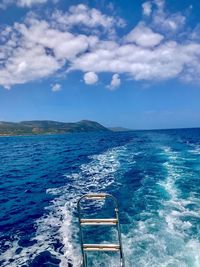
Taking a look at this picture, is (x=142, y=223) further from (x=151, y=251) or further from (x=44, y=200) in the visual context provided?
(x=44, y=200)

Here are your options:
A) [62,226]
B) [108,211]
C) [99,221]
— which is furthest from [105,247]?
[108,211]

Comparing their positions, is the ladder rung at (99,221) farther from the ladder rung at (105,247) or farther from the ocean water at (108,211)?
the ocean water at (108,211)

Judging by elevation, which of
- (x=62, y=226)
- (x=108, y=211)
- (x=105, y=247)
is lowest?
(x=62, y=226)

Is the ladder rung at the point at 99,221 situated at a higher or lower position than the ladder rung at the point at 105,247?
higher

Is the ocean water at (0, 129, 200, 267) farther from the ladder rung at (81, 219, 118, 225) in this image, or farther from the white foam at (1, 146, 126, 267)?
the ladder rung at (81, 219, 118, 225)

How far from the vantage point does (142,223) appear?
48.1ft

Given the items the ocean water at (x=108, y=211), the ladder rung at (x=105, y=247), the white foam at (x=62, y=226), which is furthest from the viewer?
the white foam at (x=62, y=226)

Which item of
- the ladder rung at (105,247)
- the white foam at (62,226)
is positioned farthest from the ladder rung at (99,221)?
the white foam at (62,226)

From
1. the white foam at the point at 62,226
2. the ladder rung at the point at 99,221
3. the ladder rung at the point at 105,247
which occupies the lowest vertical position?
the white foam at the point at 62,226

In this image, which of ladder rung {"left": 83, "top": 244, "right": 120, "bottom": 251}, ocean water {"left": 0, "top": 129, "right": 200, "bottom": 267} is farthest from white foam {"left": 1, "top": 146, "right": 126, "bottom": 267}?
ladder rung {"left": 83, "top": 244, "right": 120, "bottom": 251}

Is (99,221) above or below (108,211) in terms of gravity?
above

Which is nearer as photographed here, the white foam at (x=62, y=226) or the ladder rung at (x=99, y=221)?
the ladder rung at (x=99, y=221)

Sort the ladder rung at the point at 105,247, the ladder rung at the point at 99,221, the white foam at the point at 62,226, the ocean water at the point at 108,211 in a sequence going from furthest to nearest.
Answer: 1. the white foam at the point at 62,226
2. the ocean water at the point at 108,211
3. the ladder rung at the point at 99,221
4. the ladder rung at the point at 105,247

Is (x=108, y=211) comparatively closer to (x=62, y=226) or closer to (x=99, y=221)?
(x=62, y=226)
